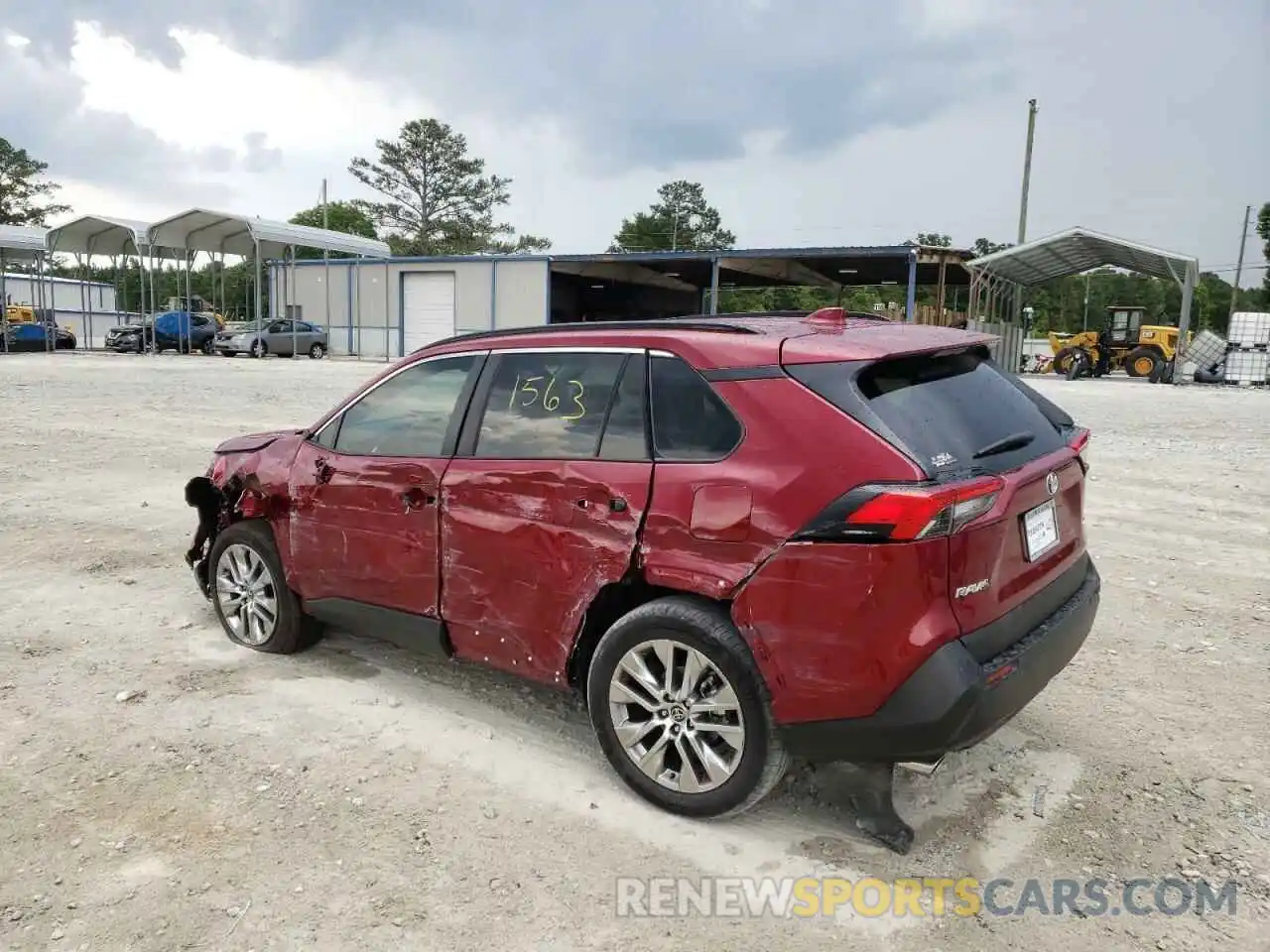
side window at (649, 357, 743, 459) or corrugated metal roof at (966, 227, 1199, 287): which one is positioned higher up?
corrugated metal roof at (966, 227, 1199, 287)

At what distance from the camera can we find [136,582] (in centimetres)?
559

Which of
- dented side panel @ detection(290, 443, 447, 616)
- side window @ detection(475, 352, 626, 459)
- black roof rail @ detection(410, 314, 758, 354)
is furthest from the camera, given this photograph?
dented side panel @ detection(290, 443, 447, 616)

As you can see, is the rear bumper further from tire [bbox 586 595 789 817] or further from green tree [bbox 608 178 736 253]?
green tree [bbox 608 178 736 253]

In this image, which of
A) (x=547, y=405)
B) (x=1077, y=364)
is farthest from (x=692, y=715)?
(x=1077, y=364)

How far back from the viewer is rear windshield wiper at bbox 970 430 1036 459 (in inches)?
117

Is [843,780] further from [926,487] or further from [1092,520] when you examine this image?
[1092,520]

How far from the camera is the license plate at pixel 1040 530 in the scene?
9.82 ft

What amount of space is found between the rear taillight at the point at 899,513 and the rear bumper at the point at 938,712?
0.37m

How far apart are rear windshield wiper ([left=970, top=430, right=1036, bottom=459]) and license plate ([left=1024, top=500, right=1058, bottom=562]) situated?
0.72 feet

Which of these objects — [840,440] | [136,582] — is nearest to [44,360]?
[136,582]

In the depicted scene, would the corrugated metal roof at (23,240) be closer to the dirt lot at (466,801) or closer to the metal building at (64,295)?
the metal building at (64,295)

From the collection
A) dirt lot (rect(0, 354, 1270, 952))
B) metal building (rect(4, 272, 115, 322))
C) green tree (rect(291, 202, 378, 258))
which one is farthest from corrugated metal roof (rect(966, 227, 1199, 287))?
green tree (rect(291, 202, 378, 258))

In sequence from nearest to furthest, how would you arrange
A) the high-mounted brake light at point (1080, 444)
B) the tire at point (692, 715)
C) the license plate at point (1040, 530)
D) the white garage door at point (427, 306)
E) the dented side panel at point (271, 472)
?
the tire at point (692, 715)
the license plate at point (1040, 530)
the high-mounted brake light at point (1080, 444)
the dented side panel at point (271, 472)
the white garage door at point (427, 306)

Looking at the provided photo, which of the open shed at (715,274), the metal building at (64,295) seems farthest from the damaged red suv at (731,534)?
the metal building at (64,295)
